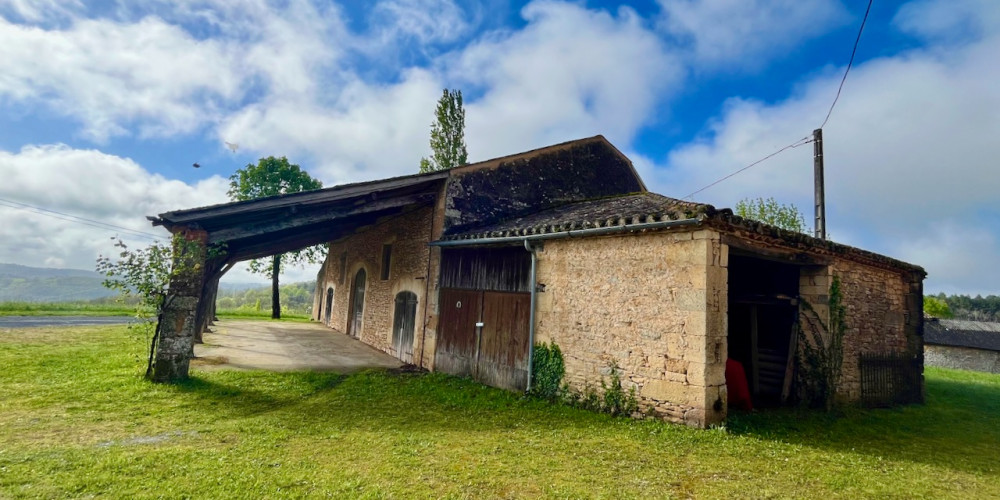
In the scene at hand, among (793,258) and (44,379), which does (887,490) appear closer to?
(793,258)

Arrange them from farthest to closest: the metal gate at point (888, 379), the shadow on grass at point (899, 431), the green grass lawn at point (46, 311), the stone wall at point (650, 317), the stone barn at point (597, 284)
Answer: the green grass lawn at point (46, 311), the metal gate at point (888, 379), the stone barn at point (597, 284), the stone wall at point (650, 317), the shadow on grass at point (899, 431)

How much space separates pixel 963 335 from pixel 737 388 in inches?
1212

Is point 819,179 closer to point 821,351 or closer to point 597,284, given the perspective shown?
point 821,351

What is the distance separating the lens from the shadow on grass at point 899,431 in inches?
197

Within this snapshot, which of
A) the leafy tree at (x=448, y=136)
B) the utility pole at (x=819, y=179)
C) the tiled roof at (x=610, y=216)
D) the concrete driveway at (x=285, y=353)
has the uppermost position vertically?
the leafy tree at (x=448, y=136)

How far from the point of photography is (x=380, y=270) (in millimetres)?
12844

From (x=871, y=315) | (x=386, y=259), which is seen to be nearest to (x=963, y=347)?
(x=871, y=315)

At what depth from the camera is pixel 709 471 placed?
4008mm

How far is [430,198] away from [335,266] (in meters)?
10.9

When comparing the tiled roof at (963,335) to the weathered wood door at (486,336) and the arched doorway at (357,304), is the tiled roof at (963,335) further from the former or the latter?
the arched doorway at (357,304)

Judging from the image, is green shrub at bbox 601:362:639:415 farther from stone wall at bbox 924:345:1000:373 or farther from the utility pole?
stone wall at bbox 924:345:1000:373

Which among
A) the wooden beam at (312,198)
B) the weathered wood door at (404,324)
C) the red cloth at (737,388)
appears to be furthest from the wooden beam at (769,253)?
the weathered wood door at (404,324)

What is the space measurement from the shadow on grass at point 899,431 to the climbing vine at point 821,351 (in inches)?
14.3

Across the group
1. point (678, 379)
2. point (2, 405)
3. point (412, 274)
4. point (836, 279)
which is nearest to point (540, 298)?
point (678, 379)
